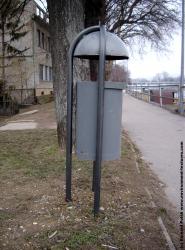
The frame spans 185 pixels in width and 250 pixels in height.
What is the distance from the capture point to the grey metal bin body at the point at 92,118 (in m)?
4.86

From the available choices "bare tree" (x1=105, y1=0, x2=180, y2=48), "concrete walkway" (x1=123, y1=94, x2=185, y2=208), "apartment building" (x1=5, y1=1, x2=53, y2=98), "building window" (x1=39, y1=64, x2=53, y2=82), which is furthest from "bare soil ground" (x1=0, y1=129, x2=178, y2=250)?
"building window" (x1=39, y1=64, x2=53, y2=82)

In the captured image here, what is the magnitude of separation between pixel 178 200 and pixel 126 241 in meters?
2.05

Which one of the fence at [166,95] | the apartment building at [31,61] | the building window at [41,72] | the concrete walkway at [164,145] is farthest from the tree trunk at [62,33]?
the building window at [41,72]

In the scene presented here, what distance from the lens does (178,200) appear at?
614 centimetres

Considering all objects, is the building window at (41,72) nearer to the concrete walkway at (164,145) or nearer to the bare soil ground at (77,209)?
the concrete walkway at (164,145)

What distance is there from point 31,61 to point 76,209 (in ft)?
107

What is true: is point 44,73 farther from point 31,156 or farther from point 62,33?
point 62,33

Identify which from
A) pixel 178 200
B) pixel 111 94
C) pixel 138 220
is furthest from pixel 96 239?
pixel 178 200

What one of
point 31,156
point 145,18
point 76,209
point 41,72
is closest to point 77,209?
point 76,209

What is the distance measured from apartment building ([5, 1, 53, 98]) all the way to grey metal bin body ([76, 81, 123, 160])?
25.3 metres

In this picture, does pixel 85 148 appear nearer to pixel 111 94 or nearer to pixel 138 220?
pixel 111 94

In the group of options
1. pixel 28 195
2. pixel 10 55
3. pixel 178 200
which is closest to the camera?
pixel 28 195

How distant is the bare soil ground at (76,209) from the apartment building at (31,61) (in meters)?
23.3

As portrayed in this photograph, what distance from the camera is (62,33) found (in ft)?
25.4
